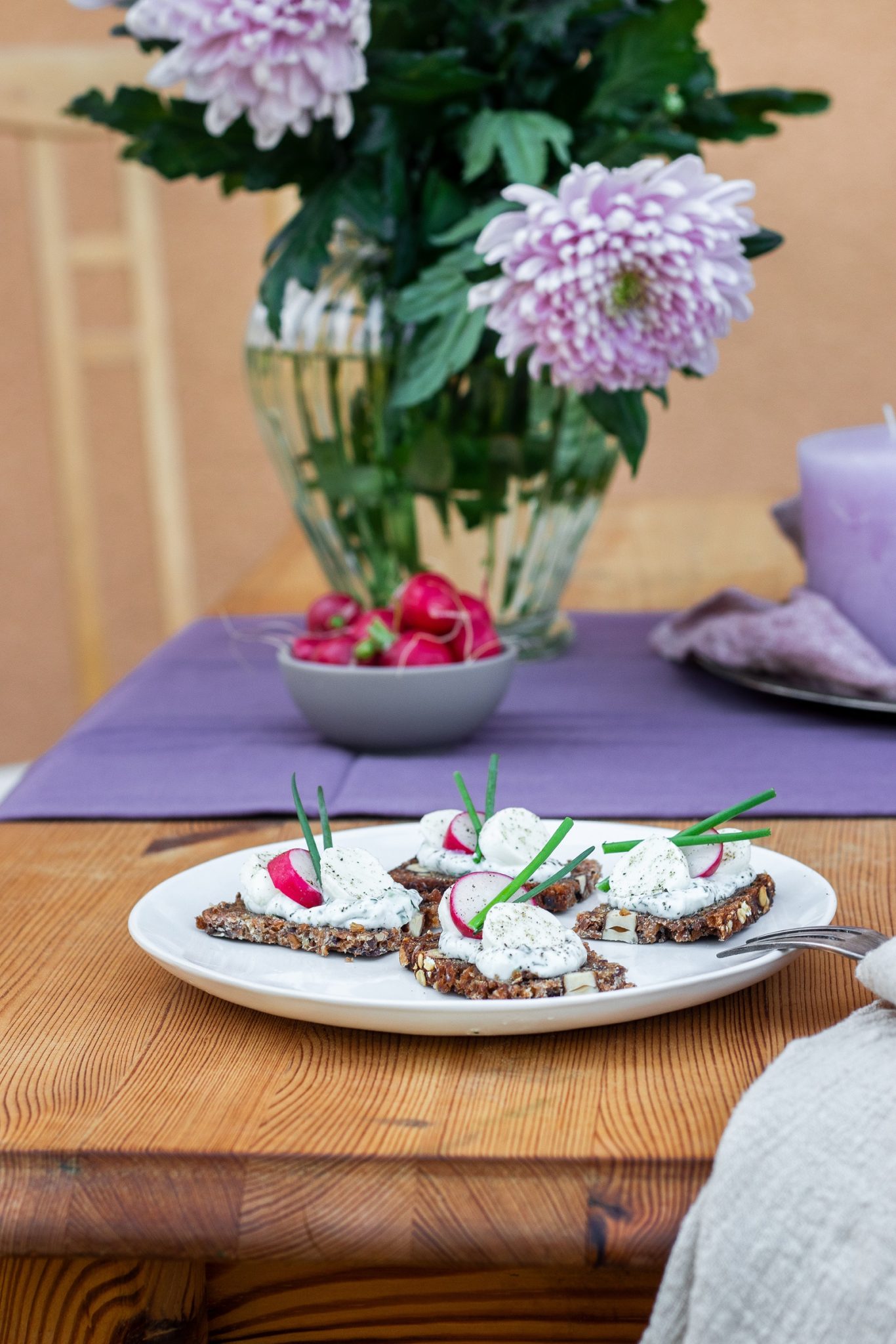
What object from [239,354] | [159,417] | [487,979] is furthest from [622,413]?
[239,354]

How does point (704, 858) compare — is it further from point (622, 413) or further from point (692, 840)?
point (622, 413)

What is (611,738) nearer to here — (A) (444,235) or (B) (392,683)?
(B) (392,683)

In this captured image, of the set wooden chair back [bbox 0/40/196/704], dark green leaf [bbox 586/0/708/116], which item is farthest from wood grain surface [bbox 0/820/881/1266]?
wooden chair back [bbox 0/40/196/704]

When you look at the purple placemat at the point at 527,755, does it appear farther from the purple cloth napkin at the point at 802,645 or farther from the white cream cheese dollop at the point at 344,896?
the white cream cheese dollop at the point at 344,896

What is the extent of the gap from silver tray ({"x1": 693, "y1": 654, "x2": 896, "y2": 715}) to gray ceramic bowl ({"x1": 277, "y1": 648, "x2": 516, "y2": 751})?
0.15m

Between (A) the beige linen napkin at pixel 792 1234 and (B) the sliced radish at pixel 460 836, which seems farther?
(B) the sliced radish at pixel 460 836

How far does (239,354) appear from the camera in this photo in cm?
242

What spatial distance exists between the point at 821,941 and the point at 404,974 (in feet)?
0.43

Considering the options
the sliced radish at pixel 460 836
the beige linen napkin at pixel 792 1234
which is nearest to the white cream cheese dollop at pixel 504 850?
the sliced radish at pixel 460 836

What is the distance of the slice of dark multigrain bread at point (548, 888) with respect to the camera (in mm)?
513

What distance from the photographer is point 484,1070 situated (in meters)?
0.43

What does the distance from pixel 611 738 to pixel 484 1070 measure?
395 millimetres

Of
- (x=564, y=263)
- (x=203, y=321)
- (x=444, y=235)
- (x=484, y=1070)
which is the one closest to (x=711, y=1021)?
(x=484, y=1070)

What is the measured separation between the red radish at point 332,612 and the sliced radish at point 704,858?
0.33 metres
